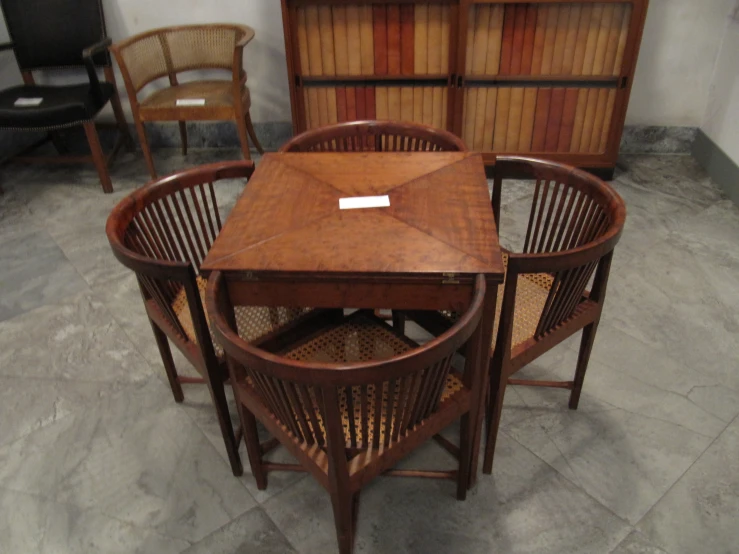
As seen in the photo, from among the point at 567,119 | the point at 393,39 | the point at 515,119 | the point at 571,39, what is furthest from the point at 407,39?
the point at 567,119

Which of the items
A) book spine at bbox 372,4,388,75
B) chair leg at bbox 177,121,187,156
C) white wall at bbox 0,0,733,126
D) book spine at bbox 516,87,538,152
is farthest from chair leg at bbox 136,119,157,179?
book spine at bbox 516,87,538,152

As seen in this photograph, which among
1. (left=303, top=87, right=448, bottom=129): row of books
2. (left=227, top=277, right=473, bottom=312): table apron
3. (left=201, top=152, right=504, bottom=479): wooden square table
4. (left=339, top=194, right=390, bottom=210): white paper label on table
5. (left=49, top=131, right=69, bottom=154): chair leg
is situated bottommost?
(left=49, top=131, right=69, bottom=154): chair leg

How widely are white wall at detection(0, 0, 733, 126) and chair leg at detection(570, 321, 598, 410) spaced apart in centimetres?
237

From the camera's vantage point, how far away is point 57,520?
1.75m

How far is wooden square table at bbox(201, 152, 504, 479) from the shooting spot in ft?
4.63

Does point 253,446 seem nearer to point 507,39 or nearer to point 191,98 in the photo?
point 191,98

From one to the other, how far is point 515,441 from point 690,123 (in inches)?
110

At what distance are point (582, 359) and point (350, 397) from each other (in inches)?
39.2

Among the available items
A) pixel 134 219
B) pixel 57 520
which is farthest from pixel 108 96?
pixel 57 520

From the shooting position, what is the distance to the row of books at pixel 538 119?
3305mm

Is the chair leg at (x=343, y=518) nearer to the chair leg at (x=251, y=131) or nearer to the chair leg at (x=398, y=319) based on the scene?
the chair leg at (x=398, y=319)

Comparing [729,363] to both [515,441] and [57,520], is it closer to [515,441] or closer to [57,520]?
[515,441]

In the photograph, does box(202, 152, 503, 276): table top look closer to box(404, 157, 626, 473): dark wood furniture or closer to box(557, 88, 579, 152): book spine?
box(404, 157, 626, 473): dark wood furniture

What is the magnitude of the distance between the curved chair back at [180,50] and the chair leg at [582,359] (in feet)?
8.07
